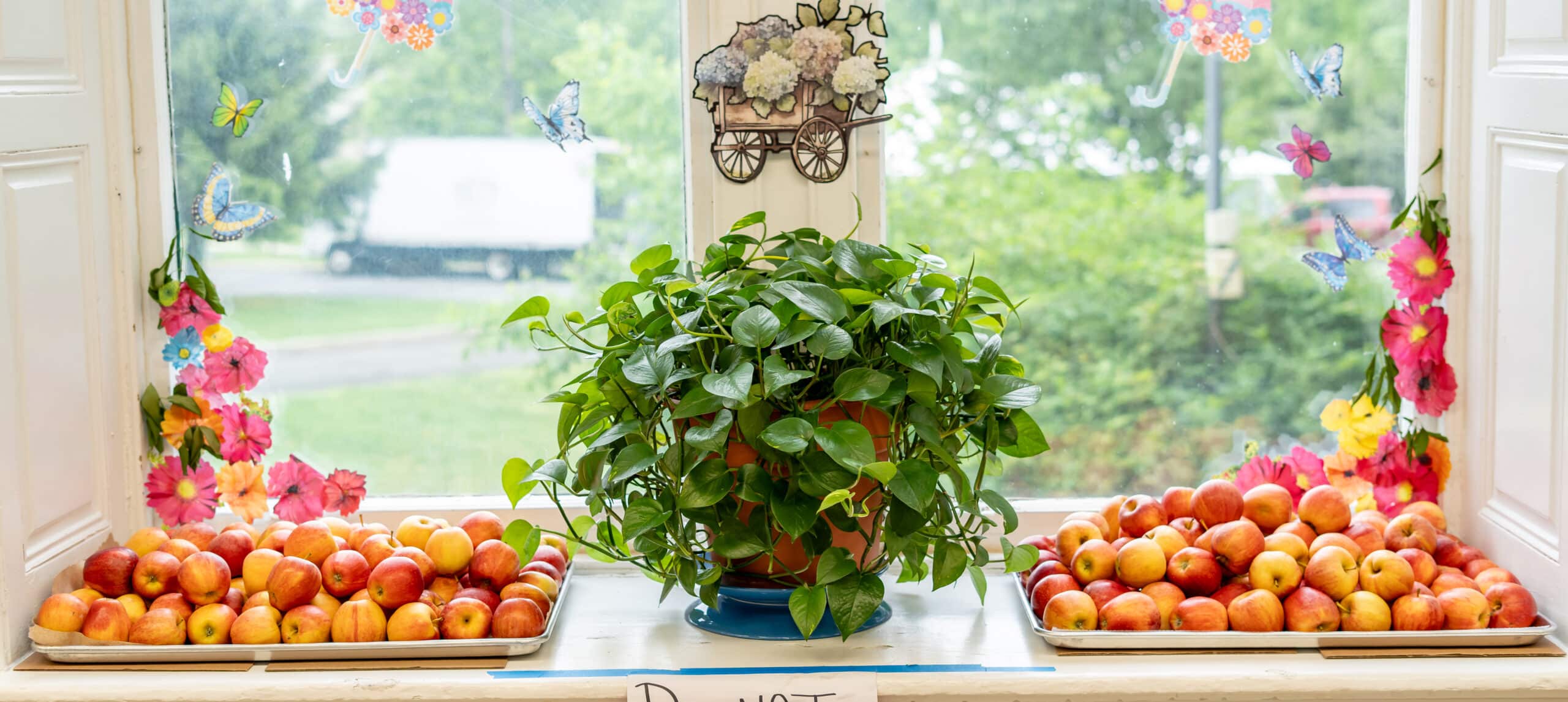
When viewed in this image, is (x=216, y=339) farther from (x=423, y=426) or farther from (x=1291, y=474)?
(x=1291, y=474)

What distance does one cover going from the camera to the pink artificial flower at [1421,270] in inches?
Result: 68.8

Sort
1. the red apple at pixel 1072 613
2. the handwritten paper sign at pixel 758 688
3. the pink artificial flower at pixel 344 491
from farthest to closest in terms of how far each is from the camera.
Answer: the pink artificial flower at pixel 344 491 → the red apple at pixel 1072 613 → the handwritten paper sign at pixel 758 688

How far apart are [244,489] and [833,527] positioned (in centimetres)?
92

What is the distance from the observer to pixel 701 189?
183cm

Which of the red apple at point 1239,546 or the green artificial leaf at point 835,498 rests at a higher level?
the green artificial leaf at point 835,498

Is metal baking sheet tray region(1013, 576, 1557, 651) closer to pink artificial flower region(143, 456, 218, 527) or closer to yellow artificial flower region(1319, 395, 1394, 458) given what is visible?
yellow artificial flower region(1319, 395, 1394, 458)

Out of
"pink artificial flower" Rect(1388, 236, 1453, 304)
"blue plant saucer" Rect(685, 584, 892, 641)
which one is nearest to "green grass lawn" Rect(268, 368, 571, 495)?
"blue plant saucer" Rect(685, 584, 892, 641)

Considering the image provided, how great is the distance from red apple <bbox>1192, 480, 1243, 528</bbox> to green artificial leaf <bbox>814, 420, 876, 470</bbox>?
0.54m

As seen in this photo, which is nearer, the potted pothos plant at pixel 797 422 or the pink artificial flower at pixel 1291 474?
the potted pothos plant at pixel 797 422

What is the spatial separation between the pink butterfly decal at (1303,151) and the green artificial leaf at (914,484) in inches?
31.9

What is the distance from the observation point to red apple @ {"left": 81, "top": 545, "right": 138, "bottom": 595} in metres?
1.58

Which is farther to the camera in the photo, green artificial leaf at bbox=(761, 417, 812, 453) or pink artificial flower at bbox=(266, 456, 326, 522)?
pink artificial flower at bbox=(266, 456, 326, 522)

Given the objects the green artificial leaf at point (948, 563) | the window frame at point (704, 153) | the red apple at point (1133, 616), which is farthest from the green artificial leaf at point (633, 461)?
the red apple at point (1133, 616)

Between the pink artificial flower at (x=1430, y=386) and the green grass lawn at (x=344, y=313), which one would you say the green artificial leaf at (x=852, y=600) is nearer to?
the green grass lawn at (x=344, y=313)
